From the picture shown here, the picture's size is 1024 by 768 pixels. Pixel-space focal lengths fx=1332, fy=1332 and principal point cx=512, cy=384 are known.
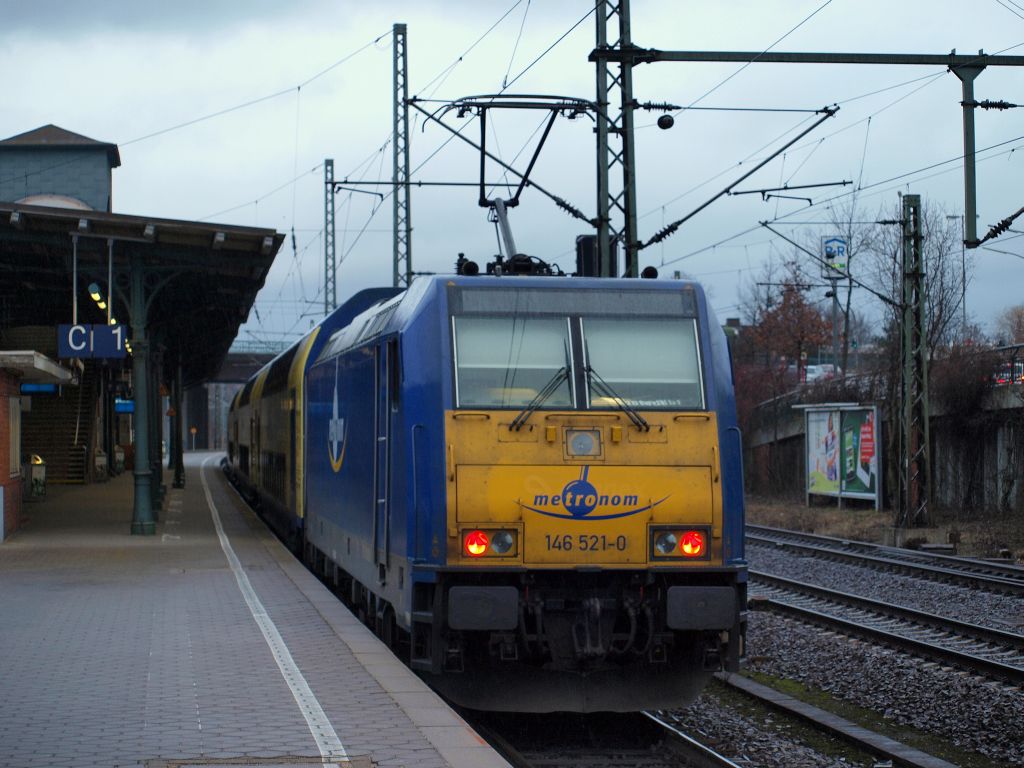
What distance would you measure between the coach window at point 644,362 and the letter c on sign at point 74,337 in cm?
1290

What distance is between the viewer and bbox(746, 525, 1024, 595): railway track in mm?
17366

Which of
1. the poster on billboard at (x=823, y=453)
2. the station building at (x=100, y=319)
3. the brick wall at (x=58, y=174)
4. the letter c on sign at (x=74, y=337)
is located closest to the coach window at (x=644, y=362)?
the station building at (x=100, y=319)

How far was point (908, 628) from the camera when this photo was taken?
14062 millimetres

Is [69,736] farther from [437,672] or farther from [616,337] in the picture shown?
[616,337]

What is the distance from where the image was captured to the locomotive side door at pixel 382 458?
9727 mm

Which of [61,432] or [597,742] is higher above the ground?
[61,432]

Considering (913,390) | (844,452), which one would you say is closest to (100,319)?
(844,452)

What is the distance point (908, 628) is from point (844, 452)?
16.0 m

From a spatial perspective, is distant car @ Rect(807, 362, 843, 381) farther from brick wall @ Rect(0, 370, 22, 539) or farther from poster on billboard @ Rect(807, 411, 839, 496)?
brick wall @ Rect(0, 370, 22, 539)

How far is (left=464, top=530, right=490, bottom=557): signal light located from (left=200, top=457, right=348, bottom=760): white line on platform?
52.4 inches

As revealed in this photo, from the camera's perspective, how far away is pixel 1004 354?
2720cm

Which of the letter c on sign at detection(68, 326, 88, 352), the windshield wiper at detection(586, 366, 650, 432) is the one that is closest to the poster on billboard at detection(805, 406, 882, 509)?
the letter c on sign at detection(68, 326, 88, 352)

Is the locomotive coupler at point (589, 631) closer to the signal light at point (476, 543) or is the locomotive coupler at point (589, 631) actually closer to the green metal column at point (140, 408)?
the signal light at point (476, 543)

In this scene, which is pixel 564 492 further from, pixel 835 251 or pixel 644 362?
pixel 835 251
